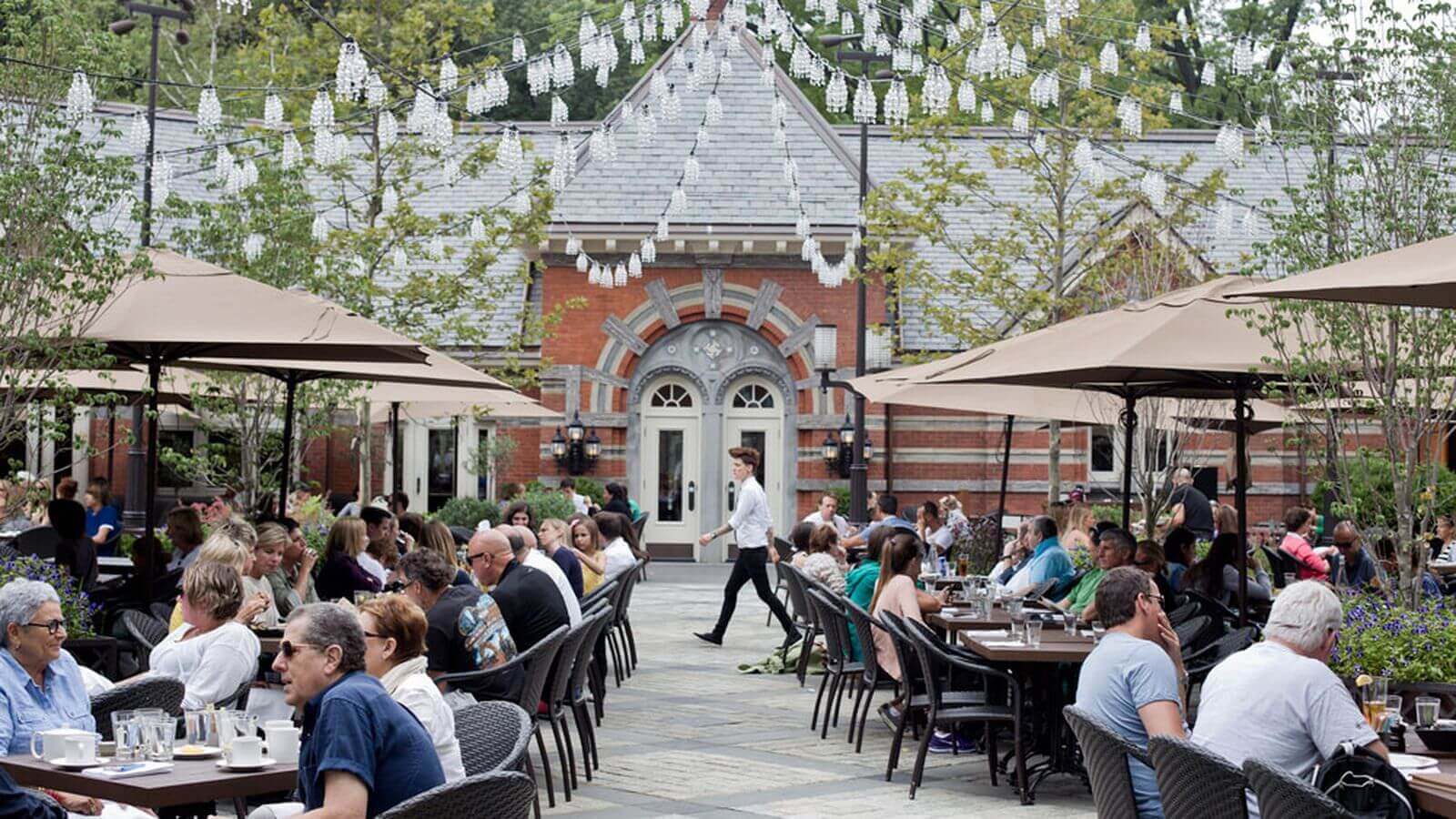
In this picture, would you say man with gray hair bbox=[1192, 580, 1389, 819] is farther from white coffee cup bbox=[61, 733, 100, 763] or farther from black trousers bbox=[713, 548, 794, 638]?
→ black trousers bbox=[713, 548, 794, 638]

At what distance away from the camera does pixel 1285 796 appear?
495 cm

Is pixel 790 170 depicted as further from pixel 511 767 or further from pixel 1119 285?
pixel 511 767

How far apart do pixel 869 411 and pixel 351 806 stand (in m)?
25.9

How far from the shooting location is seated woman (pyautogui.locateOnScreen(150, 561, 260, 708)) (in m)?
7.44

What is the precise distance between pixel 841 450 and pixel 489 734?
24.0 metres

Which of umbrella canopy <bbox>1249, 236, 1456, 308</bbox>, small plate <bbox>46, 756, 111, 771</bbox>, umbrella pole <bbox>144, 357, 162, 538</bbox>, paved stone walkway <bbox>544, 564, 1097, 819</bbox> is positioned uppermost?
umbrella canopy <bbox>1249, 236, 1456, 308</bbox>

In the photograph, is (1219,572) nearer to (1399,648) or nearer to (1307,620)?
(1399,648)

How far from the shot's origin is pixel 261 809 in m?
5.44

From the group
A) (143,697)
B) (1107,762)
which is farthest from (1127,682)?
(143,697)

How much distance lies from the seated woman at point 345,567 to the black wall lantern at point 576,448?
1754cm

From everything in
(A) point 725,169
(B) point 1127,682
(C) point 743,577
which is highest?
(A) point 725,169

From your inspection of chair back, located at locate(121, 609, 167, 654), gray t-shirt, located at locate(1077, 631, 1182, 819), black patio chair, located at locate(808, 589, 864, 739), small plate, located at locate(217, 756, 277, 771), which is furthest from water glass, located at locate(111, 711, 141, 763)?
black patio chair, located at locate(808, 589, 864, 739)

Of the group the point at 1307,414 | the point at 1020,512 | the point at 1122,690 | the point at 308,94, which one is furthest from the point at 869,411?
the point at 1122,690

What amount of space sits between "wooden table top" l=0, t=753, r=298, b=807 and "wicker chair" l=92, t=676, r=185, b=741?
80 centimetres
